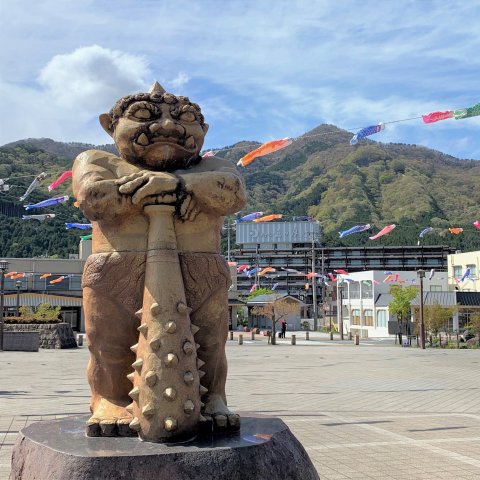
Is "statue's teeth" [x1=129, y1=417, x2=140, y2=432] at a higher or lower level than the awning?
lower

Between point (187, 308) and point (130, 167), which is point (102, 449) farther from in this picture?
point (130, 167)

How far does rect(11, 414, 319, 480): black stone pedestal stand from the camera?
3.21m

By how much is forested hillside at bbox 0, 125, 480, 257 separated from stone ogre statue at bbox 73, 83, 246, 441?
5897 centimetres

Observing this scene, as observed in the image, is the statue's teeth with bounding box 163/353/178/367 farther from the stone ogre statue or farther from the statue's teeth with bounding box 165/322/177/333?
the statue's teeth with bounding box 165/322/177/333

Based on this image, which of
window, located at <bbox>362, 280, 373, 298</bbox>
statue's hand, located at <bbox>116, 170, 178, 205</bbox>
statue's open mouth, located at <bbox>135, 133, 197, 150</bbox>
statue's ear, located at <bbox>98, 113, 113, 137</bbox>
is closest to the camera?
statue's hand, located at <bbox>116, 170, 178, 205</bbox>

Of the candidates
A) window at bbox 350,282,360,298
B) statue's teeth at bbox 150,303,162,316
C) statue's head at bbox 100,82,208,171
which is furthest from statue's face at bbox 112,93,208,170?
window at bbox 350,282,360,298

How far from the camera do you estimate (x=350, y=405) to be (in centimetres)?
1036

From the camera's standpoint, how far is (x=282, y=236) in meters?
93.3

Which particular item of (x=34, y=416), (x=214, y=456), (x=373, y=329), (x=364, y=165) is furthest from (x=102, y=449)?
(x=364, y=165)

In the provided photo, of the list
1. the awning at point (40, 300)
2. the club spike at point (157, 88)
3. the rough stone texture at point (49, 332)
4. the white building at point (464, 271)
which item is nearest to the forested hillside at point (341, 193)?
the white building at point (464, 271)

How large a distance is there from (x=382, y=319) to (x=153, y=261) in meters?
44.2

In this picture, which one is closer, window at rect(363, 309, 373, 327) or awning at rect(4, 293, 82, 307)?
awning at rect(4, 293, 82, 307)

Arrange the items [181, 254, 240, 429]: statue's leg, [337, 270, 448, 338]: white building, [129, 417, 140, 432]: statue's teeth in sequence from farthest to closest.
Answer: [337, 270, 448, 338]: white building
[181, 254, 240, 429]: statue's leg
[129, 417, 140, 432]: statue's teeth

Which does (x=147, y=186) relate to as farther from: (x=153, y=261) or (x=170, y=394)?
(x=170, y=394)
